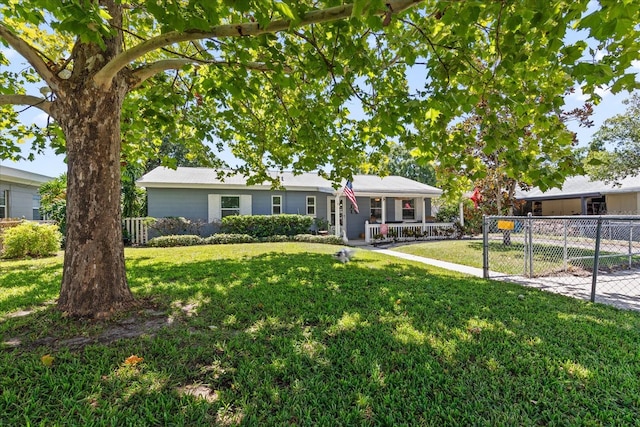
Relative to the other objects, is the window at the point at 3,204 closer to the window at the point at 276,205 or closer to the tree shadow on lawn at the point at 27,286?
the tree shadow on lawn at the point at 27,286

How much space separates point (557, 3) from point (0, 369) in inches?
232

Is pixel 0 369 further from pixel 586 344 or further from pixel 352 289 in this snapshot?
pixel 586 344

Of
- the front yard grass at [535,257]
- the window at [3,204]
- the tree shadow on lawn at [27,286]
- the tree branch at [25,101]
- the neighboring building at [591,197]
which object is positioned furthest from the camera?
the neighboring building at [591,197]

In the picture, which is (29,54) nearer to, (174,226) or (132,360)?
(132,360)

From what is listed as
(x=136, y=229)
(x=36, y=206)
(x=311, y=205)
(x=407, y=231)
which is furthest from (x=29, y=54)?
(x=36, y=206)

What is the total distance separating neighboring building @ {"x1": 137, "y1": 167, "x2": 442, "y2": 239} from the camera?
14500 mm

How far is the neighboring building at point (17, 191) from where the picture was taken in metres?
14.6

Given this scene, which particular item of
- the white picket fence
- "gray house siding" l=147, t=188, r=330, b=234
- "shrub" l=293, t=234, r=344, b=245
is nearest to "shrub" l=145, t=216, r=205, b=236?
the white picket fence

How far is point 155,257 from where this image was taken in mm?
9031

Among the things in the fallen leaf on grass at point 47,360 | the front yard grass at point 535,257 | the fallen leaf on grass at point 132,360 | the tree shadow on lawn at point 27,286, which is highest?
the tree shadow on lawn at point 27,286

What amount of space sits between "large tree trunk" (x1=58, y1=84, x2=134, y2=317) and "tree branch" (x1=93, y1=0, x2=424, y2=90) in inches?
14.5

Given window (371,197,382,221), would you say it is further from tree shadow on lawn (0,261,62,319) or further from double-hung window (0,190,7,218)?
double-hung window (0,190,7,218)

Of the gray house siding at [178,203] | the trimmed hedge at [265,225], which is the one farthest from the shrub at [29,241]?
the trimmed hedge at [265,225]

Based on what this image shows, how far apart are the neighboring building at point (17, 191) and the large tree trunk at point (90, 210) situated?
15370 millimetres
